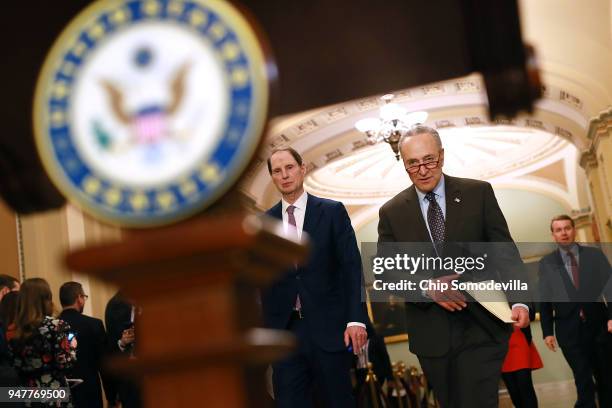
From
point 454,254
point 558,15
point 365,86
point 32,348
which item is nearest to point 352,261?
point 454,254

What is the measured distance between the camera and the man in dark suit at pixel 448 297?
3527mm

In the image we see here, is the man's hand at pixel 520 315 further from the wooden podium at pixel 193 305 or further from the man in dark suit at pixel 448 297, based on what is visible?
the wooden podium at pixel 193 305

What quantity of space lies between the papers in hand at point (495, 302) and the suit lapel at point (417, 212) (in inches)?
14.5

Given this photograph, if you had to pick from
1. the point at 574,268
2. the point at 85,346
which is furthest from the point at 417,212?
the point at 574,268

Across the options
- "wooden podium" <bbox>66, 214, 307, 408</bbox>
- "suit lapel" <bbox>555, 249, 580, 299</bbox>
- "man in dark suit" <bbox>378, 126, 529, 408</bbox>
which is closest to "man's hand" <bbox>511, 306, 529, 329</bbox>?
"man in dark suit" <bbox>378, 126, 529, 408</bbox>

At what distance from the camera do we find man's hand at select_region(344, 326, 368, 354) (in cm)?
370

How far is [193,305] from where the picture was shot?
1197mm

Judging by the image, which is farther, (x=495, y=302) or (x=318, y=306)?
(x=318, y=306)

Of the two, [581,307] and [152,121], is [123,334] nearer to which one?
[581,307]

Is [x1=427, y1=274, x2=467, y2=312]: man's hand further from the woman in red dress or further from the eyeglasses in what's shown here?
the woman in red dress

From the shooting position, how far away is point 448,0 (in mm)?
1644

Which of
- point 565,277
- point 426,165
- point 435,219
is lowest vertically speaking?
point 565,277

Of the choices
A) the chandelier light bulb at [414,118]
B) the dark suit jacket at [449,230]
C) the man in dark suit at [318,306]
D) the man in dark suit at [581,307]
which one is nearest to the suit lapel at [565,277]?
the man in dark suit at [581,307]

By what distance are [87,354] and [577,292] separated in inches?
155
